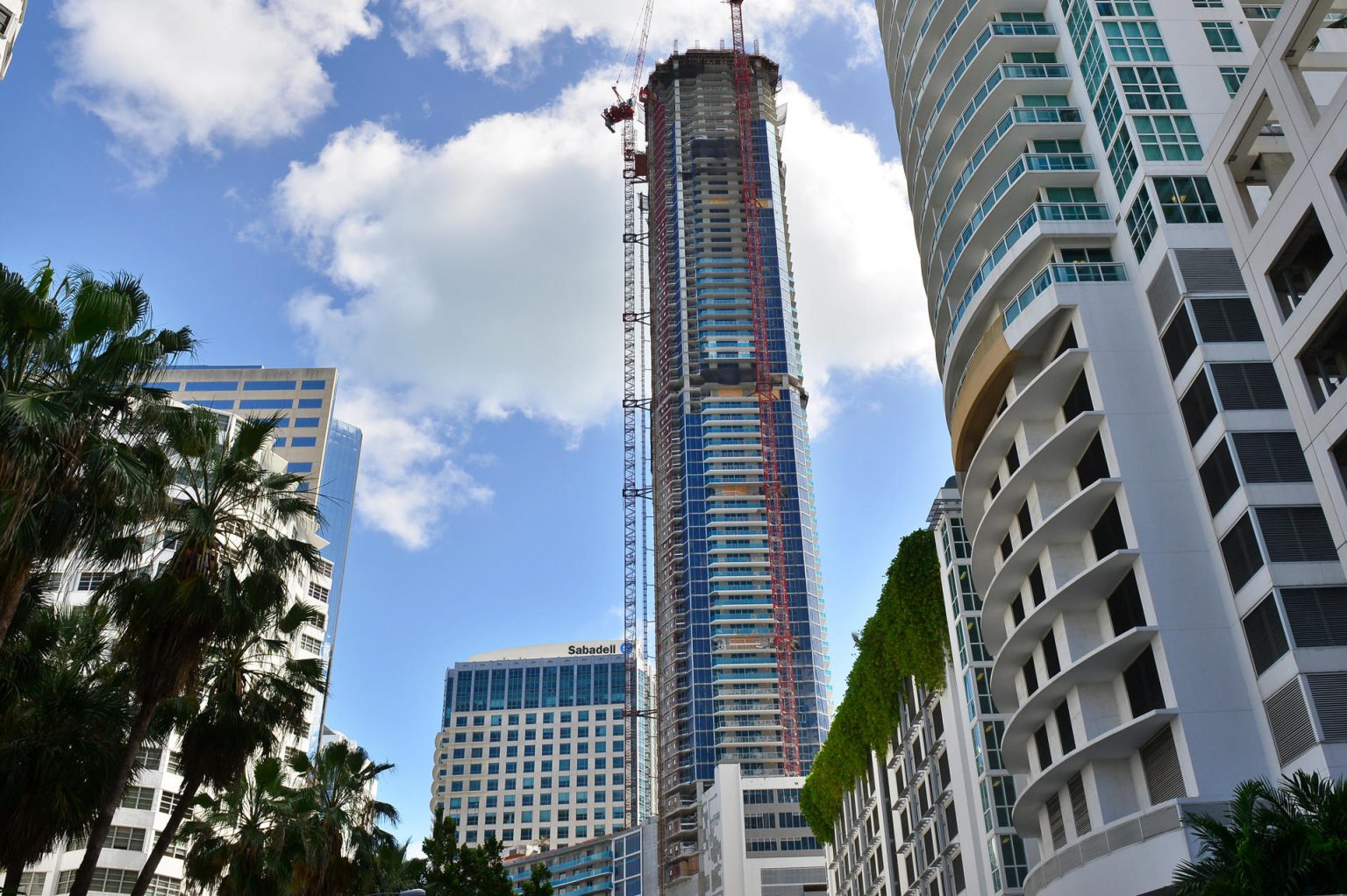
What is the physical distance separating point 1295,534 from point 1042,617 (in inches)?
406

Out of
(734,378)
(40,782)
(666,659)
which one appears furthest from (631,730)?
(40,782)

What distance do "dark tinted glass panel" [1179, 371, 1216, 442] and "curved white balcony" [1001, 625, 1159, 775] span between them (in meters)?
7.32

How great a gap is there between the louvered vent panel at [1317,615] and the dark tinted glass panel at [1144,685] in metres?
4.90

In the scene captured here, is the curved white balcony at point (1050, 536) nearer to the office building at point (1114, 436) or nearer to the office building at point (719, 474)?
the office building at point (1114, 436)

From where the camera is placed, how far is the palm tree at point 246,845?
31.7m

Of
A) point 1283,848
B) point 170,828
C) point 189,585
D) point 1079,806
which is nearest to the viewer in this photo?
point 1283,848

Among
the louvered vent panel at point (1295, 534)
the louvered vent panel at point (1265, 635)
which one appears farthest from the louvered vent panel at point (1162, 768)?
the louvered vent panel at point (1295, 534)

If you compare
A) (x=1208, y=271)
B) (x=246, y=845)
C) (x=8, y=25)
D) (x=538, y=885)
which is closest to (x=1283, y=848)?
(x=1208, y=271)

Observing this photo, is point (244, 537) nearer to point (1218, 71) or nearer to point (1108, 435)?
point (1108, 435)

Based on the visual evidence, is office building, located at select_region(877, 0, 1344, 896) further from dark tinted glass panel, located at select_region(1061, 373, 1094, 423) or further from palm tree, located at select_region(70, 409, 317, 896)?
palm tree, located at select_region(70, 409, 317, 896)

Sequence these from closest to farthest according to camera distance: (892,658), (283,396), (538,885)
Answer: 1. (538,885)
2. (892,658)
3. (283,396)

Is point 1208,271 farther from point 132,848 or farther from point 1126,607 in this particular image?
point 132,848

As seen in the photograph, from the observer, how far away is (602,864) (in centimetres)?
17400

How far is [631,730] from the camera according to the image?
19388 cm
